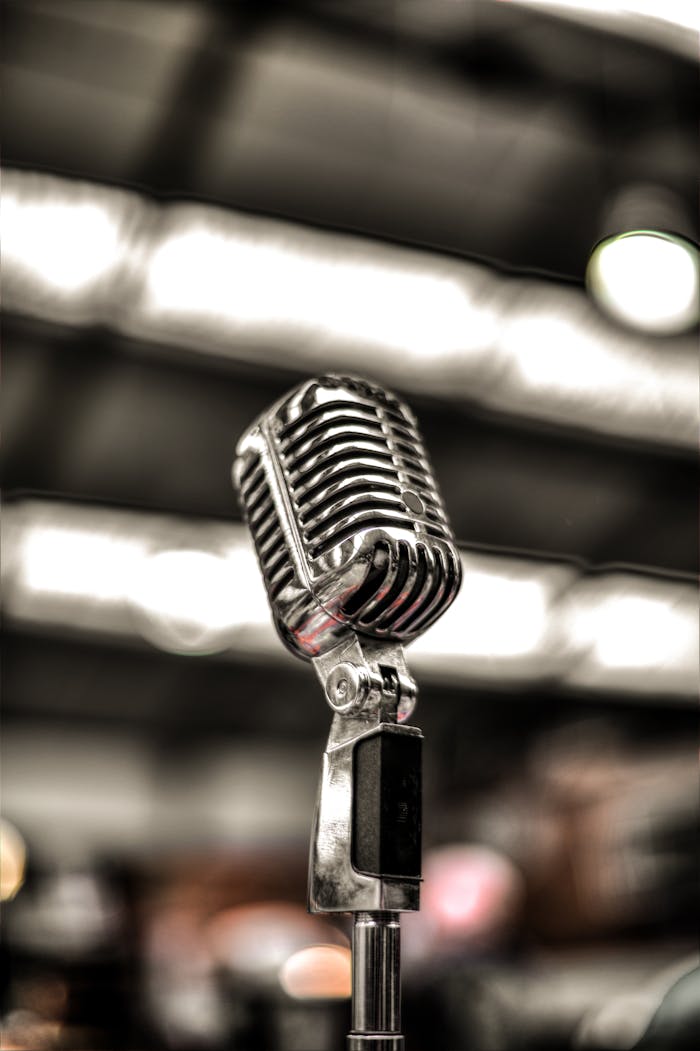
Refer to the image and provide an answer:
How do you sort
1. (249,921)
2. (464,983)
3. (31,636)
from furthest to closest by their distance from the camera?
(249,921) < (464,983) < (31,636)

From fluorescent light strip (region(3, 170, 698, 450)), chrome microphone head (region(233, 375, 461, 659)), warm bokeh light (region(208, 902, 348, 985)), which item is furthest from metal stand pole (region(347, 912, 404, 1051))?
warm bokeh light (region(208, 902, 348, 985))

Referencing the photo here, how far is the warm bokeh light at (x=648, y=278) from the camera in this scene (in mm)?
2215

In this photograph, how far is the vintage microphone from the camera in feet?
2.27

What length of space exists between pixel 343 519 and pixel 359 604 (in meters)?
0.06

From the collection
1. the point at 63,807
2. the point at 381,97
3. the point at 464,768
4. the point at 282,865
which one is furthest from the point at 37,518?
the point at 282,865

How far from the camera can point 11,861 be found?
4230 millimetres

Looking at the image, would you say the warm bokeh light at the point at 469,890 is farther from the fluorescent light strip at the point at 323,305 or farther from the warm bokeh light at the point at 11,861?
the fluorescent light strip at the point at 323,305

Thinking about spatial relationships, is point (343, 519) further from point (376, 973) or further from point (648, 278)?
point (648, 278)

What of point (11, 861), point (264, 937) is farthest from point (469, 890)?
point (11, 861)

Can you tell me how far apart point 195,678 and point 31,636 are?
Result: 543 mm

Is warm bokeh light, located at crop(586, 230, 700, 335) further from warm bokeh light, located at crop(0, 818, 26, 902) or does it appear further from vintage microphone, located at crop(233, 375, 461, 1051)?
warm bokeh light, located at crop(0, 818, 26, 902)

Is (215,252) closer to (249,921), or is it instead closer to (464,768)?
(464,768)

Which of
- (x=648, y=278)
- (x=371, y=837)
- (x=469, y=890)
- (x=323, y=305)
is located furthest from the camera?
(x=469, y=890)

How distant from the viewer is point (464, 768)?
12.6ft
